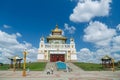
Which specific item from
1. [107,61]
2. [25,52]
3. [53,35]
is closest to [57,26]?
[53,35]

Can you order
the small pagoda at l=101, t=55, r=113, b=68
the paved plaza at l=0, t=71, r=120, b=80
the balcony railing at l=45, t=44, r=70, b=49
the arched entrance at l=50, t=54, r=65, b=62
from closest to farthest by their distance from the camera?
the paved plaza at l=0, t=71, r=120, b=80, the small pagoda at l=101, t=55, r=113, b=68, the arched entrance at l=50, t=54, r=65, b=62, the balcony railing at l=45, t=44, r=70, b=49

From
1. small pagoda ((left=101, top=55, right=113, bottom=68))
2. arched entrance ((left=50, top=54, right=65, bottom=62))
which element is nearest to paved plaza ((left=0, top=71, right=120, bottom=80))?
small pagoda ((left=101, top=55, right=113, bottom=68))

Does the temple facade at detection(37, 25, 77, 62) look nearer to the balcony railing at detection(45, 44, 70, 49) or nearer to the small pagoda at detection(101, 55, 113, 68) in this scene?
the balcony railing at detection(45, 44, 70, 49)

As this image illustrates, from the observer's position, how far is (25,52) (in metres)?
40.2

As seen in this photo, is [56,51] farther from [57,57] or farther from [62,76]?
[62,76]

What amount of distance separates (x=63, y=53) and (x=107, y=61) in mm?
→ 27615

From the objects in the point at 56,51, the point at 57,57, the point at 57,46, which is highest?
the point at 57,46

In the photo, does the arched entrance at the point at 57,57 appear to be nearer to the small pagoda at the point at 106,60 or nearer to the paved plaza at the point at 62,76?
the small pagoda at the point at 106,60

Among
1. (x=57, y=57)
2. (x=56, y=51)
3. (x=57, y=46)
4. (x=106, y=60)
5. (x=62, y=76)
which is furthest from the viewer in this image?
(x=57, y=46)

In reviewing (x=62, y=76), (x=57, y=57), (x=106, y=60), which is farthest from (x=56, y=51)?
(x=62, y=76)

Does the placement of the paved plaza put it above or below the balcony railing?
below

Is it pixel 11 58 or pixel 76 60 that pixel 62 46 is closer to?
pixel 76 60

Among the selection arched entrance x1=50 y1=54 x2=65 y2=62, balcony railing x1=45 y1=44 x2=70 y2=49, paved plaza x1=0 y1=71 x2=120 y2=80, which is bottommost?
paved plaza x1=0 y1=71 x2=120 y2=80

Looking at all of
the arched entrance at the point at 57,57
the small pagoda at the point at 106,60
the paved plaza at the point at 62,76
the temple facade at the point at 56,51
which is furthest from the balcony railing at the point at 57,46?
the paved plaza at the point at 62,76
